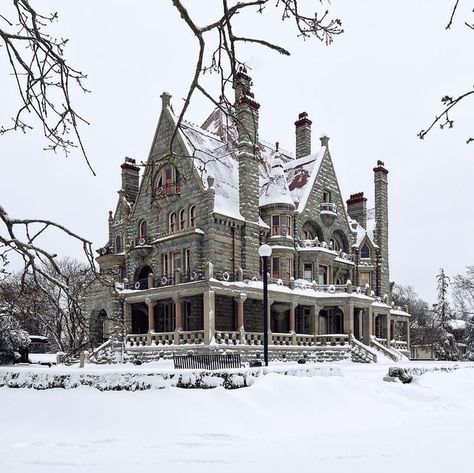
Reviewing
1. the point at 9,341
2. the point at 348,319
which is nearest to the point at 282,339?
the point at 348,319

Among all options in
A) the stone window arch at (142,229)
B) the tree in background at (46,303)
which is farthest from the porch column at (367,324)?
the tree in background at (46,303)

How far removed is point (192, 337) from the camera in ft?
98.1

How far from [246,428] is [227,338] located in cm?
1810

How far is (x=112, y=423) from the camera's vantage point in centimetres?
1152

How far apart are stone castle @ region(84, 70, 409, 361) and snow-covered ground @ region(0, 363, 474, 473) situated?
1502 centimetres

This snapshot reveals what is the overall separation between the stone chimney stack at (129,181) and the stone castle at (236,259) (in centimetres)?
9

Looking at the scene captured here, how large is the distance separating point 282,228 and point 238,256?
415 centimetres

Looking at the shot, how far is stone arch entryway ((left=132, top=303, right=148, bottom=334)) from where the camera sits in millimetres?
36250

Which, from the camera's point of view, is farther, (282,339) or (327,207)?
(327,207)

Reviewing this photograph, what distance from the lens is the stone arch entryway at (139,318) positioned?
3625cm

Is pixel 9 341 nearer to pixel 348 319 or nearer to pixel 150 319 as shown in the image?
pixel 150 319

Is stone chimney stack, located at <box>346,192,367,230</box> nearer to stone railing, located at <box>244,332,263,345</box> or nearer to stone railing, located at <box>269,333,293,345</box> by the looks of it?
stone railing, located at <box>269,333,293,345</box>

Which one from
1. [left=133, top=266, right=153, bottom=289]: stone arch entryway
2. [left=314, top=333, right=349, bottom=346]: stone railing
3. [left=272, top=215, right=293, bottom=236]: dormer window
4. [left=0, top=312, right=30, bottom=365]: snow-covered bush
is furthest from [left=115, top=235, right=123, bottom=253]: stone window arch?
[left=314, top=333, right=349, bottom=346]: stone railing

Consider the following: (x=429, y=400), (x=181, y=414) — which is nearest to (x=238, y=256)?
(x=429, y=400)
